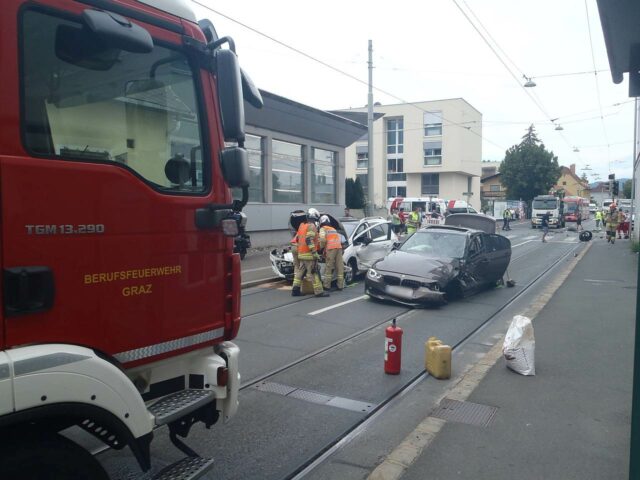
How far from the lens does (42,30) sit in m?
2.62

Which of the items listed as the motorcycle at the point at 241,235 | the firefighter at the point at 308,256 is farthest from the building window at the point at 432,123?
the motorcycle at the point at 241,235

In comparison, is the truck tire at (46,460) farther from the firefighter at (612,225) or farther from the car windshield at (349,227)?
the firefighter at (612,225)

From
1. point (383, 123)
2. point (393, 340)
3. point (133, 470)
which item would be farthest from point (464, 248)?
point (383, 123)

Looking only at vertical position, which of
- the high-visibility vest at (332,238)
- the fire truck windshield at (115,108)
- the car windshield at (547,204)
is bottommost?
the high-visibility vest at (332,238)

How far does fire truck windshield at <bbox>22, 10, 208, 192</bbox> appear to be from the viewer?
2.62 m

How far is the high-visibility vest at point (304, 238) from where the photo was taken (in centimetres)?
1194

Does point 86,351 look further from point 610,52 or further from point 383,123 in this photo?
point 383,123

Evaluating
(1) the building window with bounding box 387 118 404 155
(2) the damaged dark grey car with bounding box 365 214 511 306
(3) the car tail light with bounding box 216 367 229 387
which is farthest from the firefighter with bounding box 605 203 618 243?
(1) the building window with bounding box 387 118 404 155

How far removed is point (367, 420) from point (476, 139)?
64899 mm

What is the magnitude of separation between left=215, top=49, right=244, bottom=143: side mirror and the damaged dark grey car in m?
7.91

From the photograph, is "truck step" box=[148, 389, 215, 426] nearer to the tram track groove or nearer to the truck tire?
the truck tire

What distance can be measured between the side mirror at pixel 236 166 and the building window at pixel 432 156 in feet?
197

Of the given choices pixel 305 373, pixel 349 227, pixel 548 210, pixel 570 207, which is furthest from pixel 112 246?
pixel 570 207

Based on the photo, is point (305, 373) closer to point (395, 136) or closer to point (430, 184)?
point (430, 184)
